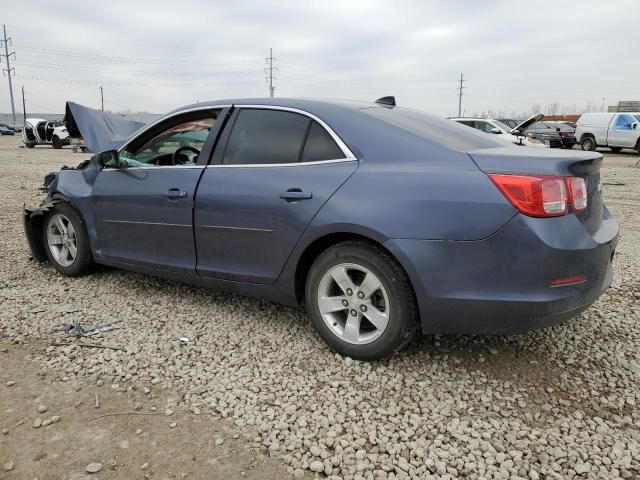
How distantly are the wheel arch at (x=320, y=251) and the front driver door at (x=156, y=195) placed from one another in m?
0.88

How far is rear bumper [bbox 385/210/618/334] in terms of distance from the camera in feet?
8.05

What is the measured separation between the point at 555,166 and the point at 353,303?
4.16 feet

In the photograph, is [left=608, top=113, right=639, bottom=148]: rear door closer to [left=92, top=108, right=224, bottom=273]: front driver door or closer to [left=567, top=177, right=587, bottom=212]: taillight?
[left=567, top=177, right=587, bottom=212]: taillight

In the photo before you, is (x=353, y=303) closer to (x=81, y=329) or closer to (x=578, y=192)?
(x=578, y=192)

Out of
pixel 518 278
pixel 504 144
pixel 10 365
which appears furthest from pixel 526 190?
pixel 10 365

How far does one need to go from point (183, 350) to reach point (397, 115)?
202cm

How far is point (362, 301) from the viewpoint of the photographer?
9.47 feet

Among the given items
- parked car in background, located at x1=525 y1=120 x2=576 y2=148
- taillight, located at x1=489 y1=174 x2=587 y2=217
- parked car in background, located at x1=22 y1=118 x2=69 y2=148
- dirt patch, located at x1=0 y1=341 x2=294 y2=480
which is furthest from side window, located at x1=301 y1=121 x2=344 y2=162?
parked car in background, located at x1=22 y1=118 x2=69 y2=148

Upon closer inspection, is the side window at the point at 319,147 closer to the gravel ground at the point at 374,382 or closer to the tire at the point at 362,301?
the tire at the point at 362,301

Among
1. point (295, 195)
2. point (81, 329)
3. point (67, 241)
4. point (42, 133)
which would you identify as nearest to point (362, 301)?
point (295, 195)

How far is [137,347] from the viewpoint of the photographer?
3.19m

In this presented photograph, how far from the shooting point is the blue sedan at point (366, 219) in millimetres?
2502

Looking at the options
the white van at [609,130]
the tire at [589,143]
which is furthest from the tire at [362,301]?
the tire at [589,143]

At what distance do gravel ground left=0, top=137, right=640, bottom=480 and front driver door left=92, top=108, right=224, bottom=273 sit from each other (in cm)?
43
